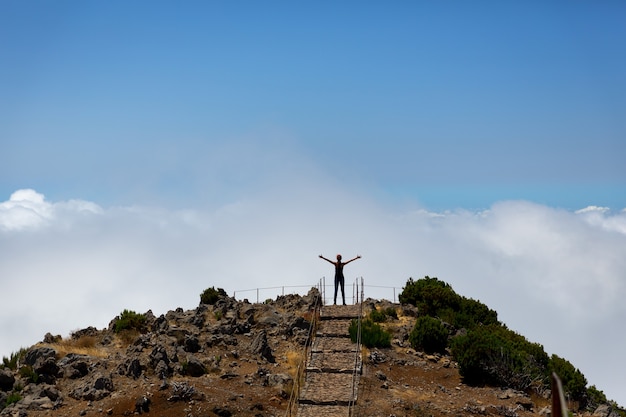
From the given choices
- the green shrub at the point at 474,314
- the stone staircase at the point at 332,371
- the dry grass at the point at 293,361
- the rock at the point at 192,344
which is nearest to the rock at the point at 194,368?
the rock at the point at 192,344

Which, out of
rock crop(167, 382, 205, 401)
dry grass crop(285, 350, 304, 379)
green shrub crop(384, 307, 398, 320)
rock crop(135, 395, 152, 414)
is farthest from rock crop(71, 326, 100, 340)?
green shrub crop(384, 307, 398, 320)

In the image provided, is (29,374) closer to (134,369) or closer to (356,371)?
(134,369)

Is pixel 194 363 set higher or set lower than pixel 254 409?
higher

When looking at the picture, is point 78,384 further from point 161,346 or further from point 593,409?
point 593,409

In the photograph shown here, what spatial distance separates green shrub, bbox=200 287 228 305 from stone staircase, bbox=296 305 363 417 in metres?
6.62

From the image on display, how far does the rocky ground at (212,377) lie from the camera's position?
65.0 ft

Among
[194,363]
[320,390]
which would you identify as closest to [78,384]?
[194,363]

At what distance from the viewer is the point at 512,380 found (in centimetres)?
2258

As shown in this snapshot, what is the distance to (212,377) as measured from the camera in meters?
22.1

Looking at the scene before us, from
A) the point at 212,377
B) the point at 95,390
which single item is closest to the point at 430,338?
the point at 212,377

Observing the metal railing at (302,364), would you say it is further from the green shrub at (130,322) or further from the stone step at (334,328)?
the green shrub at (130,322)

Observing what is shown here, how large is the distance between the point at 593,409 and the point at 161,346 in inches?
697

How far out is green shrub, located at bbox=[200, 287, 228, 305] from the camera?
31828mm

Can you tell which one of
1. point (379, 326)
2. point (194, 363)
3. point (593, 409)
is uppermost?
point (379, 326)
